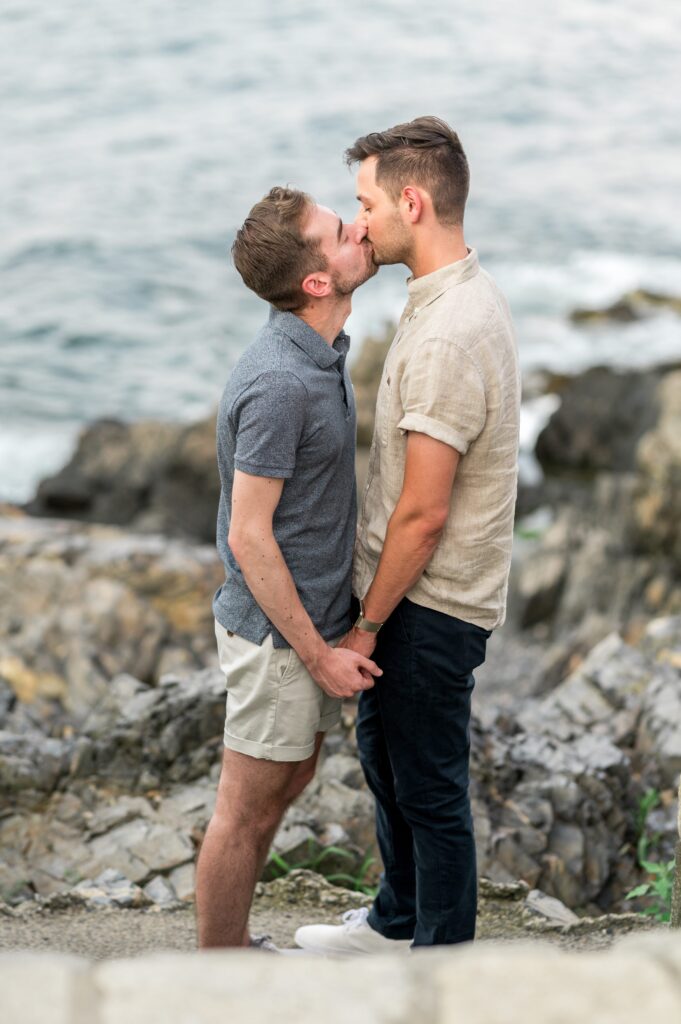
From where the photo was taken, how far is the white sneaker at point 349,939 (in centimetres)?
379

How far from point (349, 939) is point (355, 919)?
0.08 m

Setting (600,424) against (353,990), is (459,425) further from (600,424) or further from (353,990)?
(600,424)

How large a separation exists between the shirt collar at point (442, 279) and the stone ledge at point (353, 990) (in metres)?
1.95

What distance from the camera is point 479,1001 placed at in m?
1.63

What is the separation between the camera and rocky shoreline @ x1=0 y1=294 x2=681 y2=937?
4730 millimetres

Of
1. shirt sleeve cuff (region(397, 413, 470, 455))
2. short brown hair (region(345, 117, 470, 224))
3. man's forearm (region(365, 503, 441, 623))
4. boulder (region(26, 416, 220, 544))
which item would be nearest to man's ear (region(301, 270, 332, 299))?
short brown hair (region(345, 117, 470, 224))

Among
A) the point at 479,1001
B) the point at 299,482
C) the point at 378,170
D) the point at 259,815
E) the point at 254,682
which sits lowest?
the point at 259,815

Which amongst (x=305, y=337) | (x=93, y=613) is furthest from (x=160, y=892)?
(x=93, y=613)

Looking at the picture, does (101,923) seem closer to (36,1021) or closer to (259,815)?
(259,815)

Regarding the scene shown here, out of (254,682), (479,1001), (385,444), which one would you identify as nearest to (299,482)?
(385,444)

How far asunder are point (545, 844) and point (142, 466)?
9.45 m

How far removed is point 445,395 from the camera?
10.0ft

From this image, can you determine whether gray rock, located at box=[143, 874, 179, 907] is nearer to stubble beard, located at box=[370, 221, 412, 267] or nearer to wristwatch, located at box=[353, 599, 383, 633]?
wristwatch, located at box=[353, 599, 383, 633]

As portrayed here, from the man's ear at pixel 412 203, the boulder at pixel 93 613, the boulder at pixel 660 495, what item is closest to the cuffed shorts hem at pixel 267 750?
the man's ear at pixel 412 203
